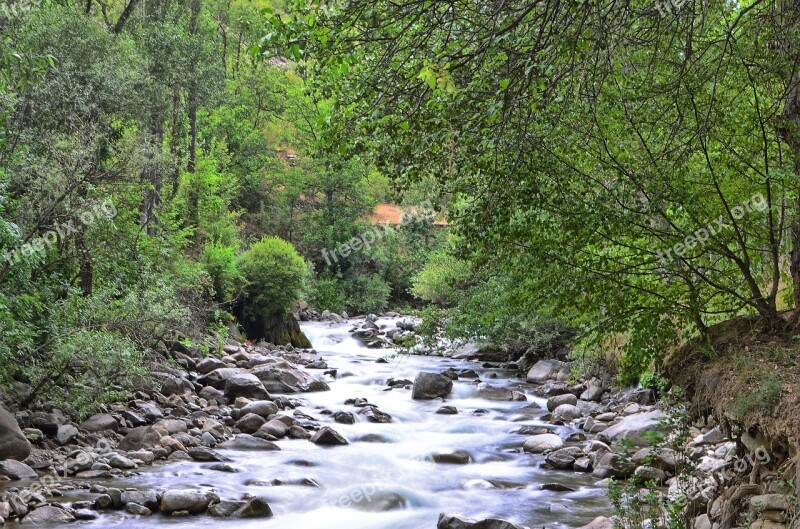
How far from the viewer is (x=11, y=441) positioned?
359 inches

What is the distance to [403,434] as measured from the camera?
13648 millimetres

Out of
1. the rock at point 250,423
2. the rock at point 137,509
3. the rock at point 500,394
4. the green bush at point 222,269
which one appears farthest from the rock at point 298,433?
the green bush at point 222,269

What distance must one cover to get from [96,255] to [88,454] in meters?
3.67

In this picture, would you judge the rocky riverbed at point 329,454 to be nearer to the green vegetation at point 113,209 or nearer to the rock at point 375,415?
the rock at point 375,415

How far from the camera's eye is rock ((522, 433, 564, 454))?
12.1 meters

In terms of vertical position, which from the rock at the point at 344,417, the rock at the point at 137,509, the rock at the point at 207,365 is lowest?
the rock at the point at 137,509

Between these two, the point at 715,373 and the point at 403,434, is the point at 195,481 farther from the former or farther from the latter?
the point at 715,373

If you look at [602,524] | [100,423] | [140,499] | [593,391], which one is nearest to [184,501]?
[140,499]

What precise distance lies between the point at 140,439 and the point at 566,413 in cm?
815

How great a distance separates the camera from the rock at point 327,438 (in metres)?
12.7

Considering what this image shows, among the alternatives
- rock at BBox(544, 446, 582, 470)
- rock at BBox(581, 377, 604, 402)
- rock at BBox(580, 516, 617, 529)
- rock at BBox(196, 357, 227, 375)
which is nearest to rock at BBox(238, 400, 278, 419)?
rock at BBox(196, 357, 227, 375)

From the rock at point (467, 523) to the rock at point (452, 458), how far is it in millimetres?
3479

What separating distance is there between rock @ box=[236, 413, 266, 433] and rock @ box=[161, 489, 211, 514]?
163 inches

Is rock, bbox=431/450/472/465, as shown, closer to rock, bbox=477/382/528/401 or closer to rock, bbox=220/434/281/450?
rock, bbox=220/434/281/450
